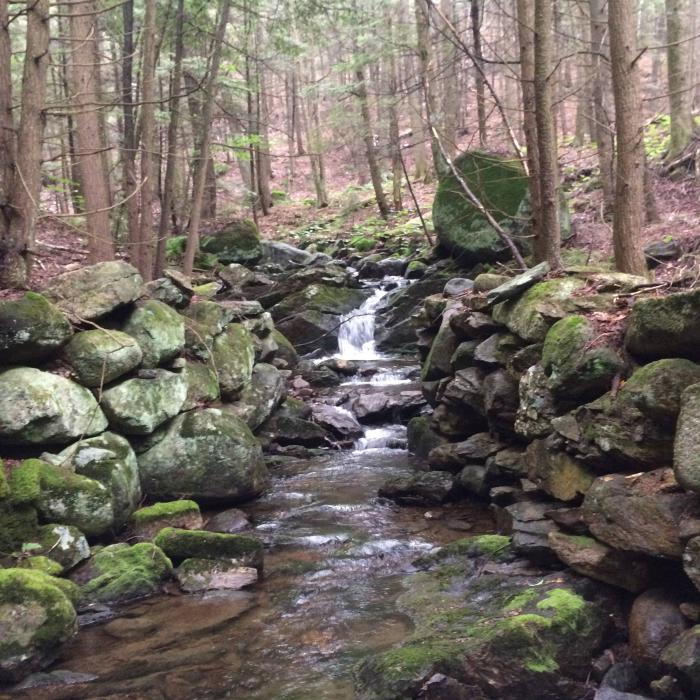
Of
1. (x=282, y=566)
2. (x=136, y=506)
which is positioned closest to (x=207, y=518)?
(x=136, y=506)

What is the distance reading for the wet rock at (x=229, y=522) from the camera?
292 inches

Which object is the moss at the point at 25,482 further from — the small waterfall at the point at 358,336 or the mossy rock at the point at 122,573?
the small waterfall at the point at 358,336

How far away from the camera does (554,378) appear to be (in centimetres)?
625

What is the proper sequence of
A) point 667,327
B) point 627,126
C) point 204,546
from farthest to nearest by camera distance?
point 627,126, point 204,546, point 667,327

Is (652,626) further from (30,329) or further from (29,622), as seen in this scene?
(30,329)

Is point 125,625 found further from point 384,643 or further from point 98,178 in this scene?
point 98,178

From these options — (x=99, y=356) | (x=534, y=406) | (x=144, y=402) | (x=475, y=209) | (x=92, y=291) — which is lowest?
(x=534, y=406)

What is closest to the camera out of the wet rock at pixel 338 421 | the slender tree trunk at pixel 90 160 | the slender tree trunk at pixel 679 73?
the wet rock at pixel 338 421

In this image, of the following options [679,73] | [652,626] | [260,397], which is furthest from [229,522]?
[679,73]

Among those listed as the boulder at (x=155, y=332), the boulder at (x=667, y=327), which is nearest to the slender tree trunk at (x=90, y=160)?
the boulder at (x=155, y=332)

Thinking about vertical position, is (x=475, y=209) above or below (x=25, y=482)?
above

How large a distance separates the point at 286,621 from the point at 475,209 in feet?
37.9

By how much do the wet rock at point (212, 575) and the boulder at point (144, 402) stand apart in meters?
2.00

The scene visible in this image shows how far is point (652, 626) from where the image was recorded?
4074mm
